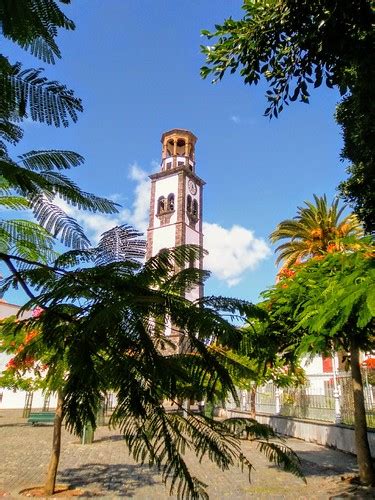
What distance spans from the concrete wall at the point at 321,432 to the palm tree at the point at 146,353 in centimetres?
1138

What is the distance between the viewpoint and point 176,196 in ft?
148

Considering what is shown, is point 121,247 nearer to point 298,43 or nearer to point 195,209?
point 298,43

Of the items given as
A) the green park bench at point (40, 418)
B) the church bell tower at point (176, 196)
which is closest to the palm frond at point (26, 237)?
the green park bench at point (40, 418)

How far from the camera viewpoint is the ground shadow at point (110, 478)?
7977 mm

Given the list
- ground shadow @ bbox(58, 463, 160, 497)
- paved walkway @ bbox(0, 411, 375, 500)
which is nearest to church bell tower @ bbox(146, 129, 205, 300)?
paved walkway @ bbox(0, 411, 375, 500)

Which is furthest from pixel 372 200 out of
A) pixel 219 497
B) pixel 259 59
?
pixel 219 497

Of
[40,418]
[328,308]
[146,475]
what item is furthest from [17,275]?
[40,418]

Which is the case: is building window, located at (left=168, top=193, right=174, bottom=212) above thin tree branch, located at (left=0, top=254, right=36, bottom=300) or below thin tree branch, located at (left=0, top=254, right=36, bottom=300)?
above

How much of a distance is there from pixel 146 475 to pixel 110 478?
0.85m

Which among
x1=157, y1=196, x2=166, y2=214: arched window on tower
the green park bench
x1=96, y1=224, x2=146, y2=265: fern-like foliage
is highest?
x1=157, y1=196, x2=166, y2=214: arched window on tower

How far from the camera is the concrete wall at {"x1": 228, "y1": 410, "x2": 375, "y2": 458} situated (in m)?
12.3

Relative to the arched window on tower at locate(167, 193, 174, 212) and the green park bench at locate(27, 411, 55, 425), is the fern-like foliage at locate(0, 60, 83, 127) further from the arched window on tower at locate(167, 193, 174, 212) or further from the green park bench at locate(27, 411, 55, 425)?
the arched window on tower at locate(167, 193, 174, 212)

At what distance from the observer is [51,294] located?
157cm

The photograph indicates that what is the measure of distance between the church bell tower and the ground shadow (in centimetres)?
3077
